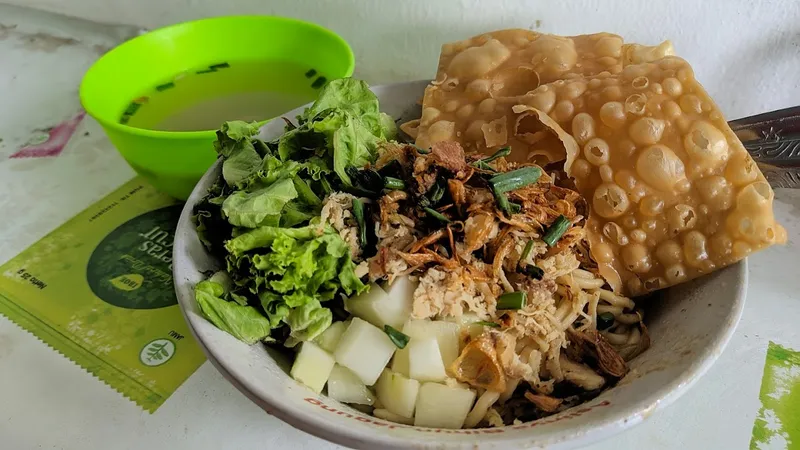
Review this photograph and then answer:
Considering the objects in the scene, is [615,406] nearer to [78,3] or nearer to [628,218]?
[628,218]

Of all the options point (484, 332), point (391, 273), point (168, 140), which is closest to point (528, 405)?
point (484, 332)

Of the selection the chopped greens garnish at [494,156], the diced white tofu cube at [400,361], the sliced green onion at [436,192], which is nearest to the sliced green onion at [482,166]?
the chopped greens garnish at [494,156]

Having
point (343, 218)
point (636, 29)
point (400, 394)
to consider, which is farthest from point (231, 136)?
point (636, 29)

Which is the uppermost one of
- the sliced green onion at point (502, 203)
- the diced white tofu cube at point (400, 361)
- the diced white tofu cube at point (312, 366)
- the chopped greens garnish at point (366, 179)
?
the sliced green onion at point (502, 203)

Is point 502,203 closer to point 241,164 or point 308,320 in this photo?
point 308,320

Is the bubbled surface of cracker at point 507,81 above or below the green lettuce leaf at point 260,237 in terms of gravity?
above

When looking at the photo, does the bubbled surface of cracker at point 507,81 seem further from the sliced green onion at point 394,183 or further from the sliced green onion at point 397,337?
the sliced green onion at point 397,337

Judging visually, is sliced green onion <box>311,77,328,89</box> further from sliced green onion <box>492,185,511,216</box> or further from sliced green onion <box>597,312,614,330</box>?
sliced green onion <box>597,312,614,330</box>
